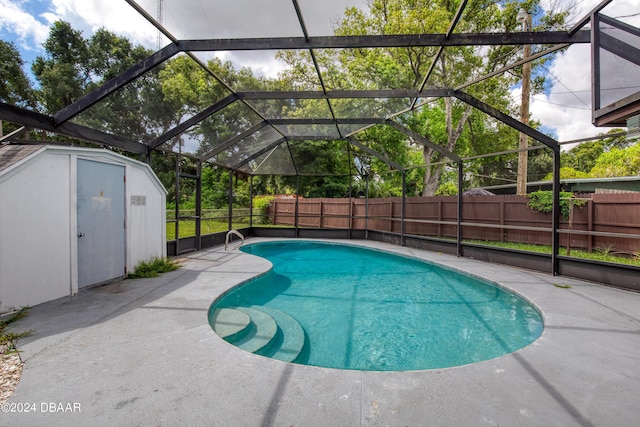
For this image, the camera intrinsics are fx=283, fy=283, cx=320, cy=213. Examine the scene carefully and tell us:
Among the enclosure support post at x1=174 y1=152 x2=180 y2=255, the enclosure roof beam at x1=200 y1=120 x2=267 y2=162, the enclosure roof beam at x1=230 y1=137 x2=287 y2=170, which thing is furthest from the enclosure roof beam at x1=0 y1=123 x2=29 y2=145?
the enclosure roof beam at x1=230 y1=137 x2=287 y2=170

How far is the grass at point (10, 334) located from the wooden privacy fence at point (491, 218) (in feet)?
23.4

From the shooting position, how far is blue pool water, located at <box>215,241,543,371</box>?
3125mm

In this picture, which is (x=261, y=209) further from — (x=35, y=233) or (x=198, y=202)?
(x=35, y=233)

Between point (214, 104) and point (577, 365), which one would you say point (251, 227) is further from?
point (577, 365)

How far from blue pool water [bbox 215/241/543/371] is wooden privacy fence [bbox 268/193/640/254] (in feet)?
6.22

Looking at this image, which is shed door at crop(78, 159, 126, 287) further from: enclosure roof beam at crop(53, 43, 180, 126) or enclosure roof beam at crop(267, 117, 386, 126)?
enclosure roof beam at crop(267, 117, 386, 126)

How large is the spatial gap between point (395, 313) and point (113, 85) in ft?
17.4

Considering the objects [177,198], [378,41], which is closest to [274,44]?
[378,41]

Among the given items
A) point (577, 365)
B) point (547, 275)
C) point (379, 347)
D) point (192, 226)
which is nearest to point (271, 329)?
point (379, 347)

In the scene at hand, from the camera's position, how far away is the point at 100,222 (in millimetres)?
4324

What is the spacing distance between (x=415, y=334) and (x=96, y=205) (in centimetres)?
493

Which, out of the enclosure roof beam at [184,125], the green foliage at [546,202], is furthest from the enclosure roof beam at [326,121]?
the green foliage at [546,202]

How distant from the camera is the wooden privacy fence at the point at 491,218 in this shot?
6445 mm

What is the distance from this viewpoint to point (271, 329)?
130 inches
